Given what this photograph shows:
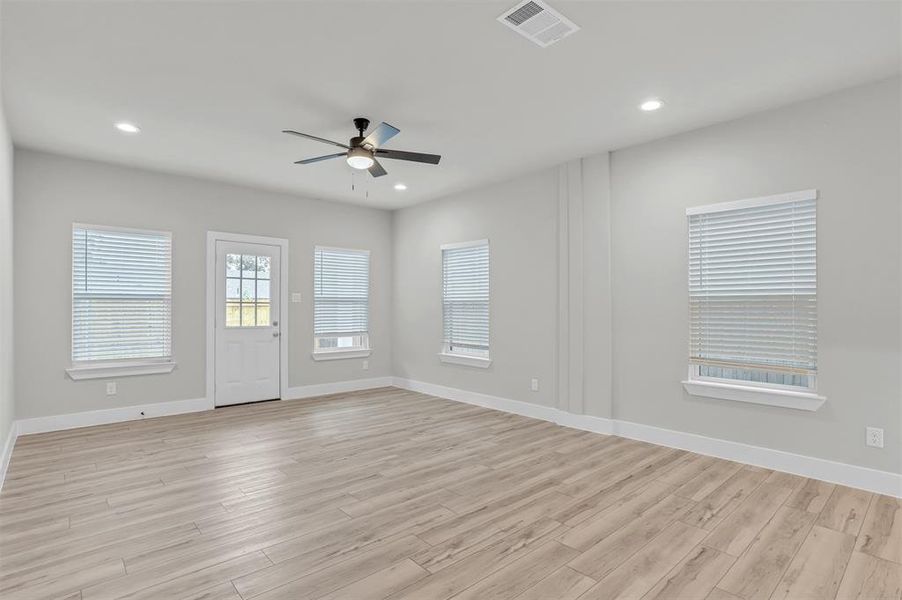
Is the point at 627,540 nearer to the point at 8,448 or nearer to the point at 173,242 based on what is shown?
the point at 8,448

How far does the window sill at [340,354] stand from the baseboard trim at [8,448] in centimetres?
315

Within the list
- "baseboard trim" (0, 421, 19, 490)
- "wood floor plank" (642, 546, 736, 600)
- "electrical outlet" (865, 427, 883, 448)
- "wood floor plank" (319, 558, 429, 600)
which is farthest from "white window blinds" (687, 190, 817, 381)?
"baseboard trim" (0, 421, 19, 490)

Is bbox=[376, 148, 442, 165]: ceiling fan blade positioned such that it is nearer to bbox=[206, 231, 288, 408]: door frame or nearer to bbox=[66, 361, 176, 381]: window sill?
bbox=[206, 231, 288, 408]: door frame

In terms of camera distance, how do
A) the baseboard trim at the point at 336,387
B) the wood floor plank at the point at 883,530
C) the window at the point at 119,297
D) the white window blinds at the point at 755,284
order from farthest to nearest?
the baseboard trim at the point at 336,387 → the window at the point at 119,297 → the white window blinds at the point at 755,284 → the wood floor plank at the point at 883,530

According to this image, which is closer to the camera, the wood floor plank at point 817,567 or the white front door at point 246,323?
the wood floor plank at point 817,567

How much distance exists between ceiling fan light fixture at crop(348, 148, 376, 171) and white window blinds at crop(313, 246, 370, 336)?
3081 mm

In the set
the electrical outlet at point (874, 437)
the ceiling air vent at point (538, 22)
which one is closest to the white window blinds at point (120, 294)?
the ceiling air vent at point (538, 22)

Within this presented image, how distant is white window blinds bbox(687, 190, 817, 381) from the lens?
11.7 ft

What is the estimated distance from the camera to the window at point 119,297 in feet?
16.4

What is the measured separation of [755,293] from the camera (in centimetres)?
380

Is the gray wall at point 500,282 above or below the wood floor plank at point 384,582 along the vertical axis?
above

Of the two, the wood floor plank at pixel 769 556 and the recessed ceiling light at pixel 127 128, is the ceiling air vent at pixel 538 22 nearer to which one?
the wood floor plank at pixel 769 556

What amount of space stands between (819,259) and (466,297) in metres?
3.88

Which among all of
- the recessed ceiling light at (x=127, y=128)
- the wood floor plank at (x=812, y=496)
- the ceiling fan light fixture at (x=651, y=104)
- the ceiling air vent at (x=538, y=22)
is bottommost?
the wood floor plank at (x=812, y=496)
